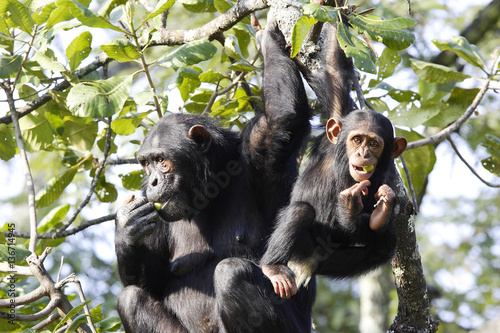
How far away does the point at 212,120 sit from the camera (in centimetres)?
621

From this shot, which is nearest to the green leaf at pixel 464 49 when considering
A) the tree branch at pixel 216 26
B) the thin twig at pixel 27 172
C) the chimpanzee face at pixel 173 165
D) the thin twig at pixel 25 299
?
the tree branch at pixel 216 26

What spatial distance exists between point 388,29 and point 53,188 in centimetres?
483

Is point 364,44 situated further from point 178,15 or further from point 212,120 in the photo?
point 178,15

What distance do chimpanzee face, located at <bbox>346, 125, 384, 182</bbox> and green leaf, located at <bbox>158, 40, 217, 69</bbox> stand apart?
1700 millimetres

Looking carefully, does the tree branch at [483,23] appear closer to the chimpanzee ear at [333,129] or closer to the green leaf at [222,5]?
the green leaf at [222,5]

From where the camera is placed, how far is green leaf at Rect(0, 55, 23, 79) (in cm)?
568

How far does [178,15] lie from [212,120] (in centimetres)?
1110

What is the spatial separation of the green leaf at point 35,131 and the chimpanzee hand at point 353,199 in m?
4.09

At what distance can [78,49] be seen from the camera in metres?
5.87

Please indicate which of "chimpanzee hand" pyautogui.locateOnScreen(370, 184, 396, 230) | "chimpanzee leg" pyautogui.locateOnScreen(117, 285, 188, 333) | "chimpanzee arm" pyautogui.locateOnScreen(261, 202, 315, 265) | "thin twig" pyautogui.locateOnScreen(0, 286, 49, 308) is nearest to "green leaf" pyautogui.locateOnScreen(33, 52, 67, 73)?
"thin twig" pyautogui.locateOnScreen(0, 286, 49, 308)

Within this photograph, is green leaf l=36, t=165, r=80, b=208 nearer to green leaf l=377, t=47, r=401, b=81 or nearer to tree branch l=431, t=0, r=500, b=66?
green leaf l=377, t=47, r=401, b=81

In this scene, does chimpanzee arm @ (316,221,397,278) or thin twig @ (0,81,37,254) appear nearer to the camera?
chimpanzee arm @ (316,221,397,278)

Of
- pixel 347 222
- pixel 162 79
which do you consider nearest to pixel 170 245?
pixel 347 222

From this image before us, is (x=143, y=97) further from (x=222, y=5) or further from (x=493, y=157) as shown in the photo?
(x=493, y=157)
